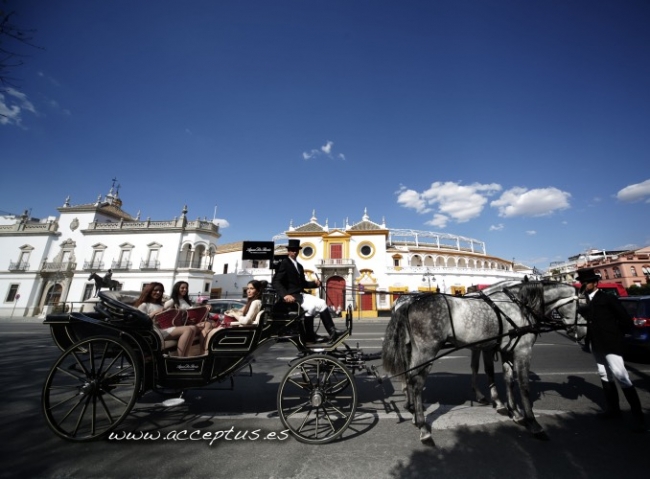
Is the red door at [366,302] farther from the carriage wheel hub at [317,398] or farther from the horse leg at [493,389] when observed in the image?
the carriage wheel hub at [317,398]

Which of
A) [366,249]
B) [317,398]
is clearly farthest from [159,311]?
[366,249]

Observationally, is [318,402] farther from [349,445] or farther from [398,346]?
[398,346]

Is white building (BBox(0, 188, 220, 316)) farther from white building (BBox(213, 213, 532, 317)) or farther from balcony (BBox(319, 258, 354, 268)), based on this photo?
balcony (BBox(319, 258, 354, 268))

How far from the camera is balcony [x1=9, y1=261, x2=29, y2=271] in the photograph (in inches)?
1139

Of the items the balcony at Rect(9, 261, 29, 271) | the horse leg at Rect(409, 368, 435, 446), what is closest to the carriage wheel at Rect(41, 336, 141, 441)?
the horse leg at Rect(409, 368, 435, 446)

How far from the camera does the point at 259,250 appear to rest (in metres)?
20.5

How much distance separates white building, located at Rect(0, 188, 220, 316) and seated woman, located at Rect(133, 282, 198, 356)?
24.3m

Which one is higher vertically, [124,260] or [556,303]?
[124,260]

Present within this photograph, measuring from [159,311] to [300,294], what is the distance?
249 cm

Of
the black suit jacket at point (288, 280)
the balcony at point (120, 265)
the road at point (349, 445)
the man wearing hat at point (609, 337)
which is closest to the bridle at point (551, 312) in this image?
the man wearing hat at point (609, 337)

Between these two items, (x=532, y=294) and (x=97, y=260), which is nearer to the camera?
(x=532, y=294)

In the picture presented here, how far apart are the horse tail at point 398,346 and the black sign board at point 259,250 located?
16.3 metres

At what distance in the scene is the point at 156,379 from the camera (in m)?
3.46

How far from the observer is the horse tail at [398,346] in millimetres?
3777
